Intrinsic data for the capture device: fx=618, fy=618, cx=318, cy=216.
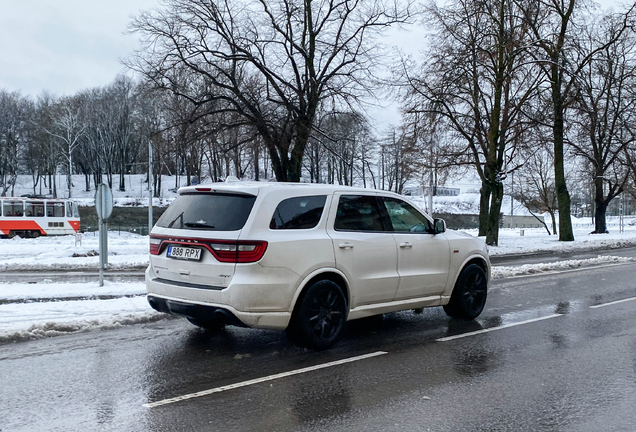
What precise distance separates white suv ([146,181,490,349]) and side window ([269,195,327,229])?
0.5 inches

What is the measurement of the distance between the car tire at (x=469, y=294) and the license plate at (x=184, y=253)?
12.4ft

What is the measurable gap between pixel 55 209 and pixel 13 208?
2932 millimetres

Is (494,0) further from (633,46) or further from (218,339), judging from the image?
(218,339)

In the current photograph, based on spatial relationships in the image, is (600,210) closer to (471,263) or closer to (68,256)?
(68,256)

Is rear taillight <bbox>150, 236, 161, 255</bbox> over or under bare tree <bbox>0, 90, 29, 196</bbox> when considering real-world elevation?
under

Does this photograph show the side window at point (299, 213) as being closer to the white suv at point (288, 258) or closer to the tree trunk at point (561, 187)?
the white suv at point (288, 258)

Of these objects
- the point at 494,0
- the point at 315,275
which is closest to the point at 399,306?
the point at 315,275

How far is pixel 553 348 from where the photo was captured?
6.97 meters

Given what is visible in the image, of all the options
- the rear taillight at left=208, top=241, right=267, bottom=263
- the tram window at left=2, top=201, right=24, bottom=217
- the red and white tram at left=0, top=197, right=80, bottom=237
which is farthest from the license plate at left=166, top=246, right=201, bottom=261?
the tram window at left=2, top=201, right=24, bottom=217

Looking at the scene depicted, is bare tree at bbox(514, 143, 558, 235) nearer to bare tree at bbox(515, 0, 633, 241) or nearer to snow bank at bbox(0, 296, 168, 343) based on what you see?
bare tree at bbox(515, 0, 633, 241)

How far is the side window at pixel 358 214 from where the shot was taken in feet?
23.1

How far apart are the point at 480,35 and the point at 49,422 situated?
23.8 meters

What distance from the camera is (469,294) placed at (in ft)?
28.3

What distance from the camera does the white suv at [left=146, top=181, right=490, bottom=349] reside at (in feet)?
20.2
